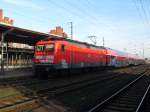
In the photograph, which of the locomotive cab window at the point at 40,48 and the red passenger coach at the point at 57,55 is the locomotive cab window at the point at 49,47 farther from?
the locomotive cab window at the point at 40,48

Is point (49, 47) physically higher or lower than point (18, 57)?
higher

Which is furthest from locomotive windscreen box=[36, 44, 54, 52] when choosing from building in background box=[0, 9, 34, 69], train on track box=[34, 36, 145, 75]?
building in background box=[0, 9, 34, 69]

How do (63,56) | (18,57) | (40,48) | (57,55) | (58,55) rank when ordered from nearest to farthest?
(57,55), (58,55), (63,56), (40,48), (18,57)

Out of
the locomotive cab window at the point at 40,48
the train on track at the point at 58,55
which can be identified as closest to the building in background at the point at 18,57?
the train on track at the point at 58,55

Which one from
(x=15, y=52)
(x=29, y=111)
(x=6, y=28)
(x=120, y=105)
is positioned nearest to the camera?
(x=29, y=111)

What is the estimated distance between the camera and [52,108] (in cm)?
1094

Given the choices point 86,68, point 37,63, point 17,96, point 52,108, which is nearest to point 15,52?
point 86,68

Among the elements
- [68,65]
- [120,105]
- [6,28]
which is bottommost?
[120,105]

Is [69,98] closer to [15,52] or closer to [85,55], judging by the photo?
[85,55]

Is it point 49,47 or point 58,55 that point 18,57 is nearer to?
point 49,47

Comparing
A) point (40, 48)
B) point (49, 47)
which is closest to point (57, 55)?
point (49, 47)

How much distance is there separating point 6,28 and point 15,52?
623 inches

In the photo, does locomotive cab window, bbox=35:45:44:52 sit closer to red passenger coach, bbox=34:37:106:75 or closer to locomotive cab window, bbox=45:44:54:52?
red passenger coach, bbox=34:37:106:75

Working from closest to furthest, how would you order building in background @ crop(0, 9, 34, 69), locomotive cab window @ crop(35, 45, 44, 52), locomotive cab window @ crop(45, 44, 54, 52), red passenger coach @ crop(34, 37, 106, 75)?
1. red passenger coach @ crop(34, 37, 106, 75)
2. locomotive cab window @ crop(45, 44, 54, 52)
3. locomotive cab window @ crop(35, 45, 44, 52)
4. building in background @ crop(0, 9, 34, 69)
